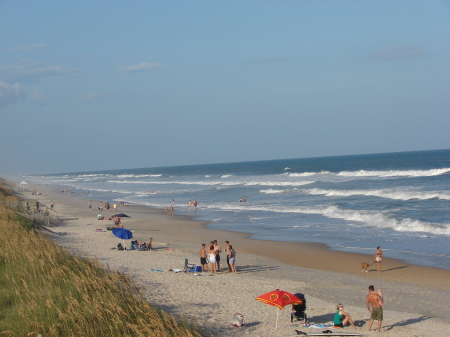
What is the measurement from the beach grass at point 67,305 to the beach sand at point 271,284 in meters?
1.85

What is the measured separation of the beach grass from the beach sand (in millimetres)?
1849

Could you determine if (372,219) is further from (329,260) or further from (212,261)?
(212,261)

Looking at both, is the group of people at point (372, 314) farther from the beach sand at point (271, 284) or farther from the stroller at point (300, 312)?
the stroller at point (300, 312)

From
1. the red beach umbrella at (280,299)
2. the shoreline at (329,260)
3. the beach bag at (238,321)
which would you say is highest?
the red beach umbrella at (280,299)

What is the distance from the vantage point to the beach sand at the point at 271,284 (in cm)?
1023

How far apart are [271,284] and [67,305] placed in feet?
26.8

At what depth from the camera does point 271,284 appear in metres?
14.1

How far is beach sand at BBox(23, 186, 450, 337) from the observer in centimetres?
1023

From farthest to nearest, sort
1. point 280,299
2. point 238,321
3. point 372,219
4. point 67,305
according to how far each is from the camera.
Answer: point 372,219, point 280,299, point 238,321, point 67,305

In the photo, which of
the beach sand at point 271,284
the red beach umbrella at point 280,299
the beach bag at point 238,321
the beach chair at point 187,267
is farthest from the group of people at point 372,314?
the beach chair at point 187,267

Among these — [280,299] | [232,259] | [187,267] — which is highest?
[280,299]

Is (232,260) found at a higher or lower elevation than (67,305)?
lower

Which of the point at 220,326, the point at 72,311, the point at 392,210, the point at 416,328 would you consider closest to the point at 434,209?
the point at 392,210

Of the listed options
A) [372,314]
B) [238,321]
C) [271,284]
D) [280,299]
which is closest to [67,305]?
[238,321]
